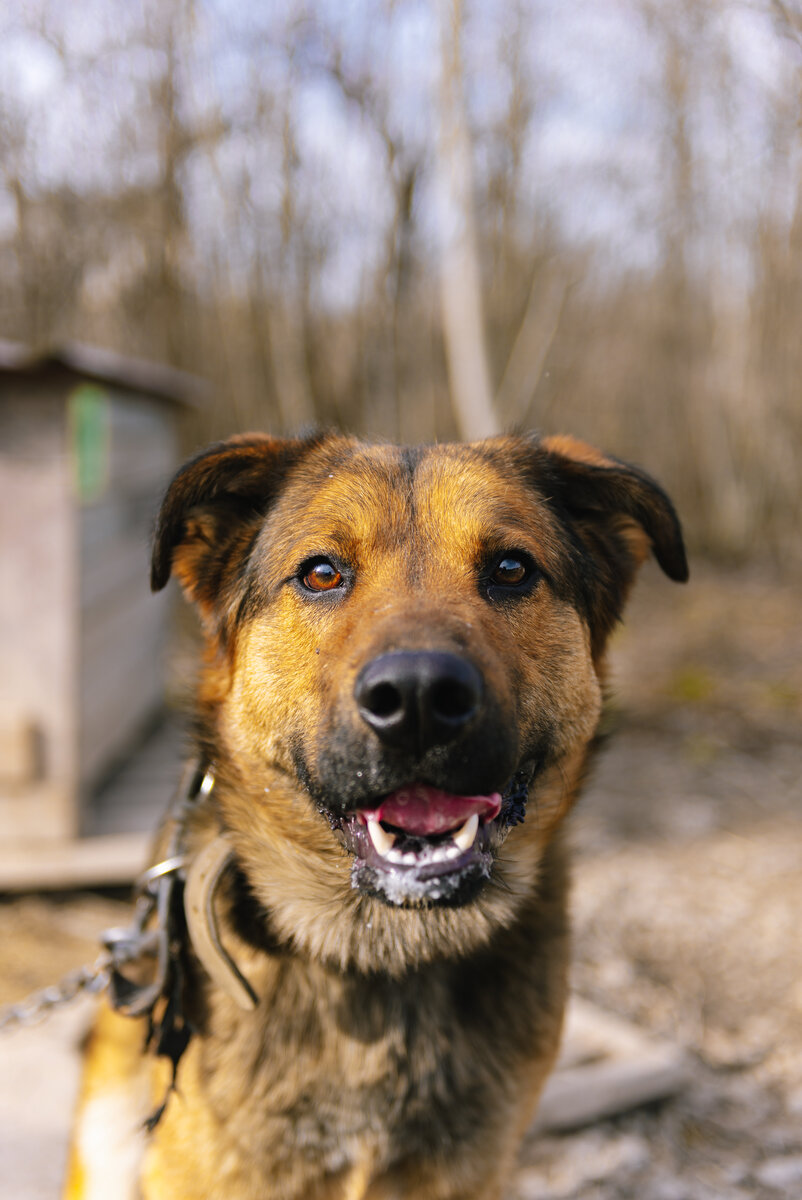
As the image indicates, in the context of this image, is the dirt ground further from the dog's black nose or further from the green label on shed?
the green label on shed

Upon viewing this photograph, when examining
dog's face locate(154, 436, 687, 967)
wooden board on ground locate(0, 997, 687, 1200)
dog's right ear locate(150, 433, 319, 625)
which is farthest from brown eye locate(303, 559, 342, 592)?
wooden board on ground locate(0, 997, 687, 1200)

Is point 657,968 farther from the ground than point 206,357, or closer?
closer

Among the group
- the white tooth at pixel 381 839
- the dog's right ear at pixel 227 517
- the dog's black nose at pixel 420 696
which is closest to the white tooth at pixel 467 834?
the white tooth at pixel 381 839

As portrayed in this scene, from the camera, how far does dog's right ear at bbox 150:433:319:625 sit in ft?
7.61

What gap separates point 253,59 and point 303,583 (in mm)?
7630

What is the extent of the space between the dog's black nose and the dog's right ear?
31.0 inches

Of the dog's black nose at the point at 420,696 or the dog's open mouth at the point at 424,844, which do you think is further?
the dog's open mouth at the point at 424,844

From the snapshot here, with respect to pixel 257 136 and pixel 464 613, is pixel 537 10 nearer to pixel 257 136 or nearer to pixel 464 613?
pixel 257 136

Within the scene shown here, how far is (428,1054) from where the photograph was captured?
213 centimetres

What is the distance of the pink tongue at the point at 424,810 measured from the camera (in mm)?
1819

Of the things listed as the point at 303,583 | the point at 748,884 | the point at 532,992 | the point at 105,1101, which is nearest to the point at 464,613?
the point at 303,583

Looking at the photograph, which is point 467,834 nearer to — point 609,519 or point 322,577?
point 322,577

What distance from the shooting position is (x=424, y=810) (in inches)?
71.9

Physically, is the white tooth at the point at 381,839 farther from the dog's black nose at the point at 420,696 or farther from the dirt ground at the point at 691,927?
the dirt ground at the point at 691,927
